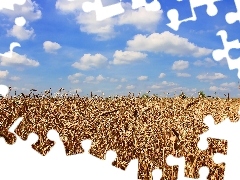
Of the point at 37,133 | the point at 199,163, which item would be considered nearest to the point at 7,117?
the point at 37,133

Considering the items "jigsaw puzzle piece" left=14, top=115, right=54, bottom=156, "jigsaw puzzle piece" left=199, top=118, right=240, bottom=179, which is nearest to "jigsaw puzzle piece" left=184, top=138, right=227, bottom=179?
"jigsaw puzzle piece" left=14, top=115, right=54, bottom=156

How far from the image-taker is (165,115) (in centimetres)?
1031

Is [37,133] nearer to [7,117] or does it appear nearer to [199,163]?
[7,117]

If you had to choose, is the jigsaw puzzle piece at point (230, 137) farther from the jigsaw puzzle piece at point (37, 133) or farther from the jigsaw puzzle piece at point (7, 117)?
the jigsaw puzzle piece at point (7, 117)

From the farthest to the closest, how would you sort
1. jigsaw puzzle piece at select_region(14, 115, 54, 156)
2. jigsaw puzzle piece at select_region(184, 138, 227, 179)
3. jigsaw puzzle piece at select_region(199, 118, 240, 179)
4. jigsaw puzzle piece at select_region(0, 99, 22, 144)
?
1. jigsaw puzzle piece at select_region(0, 99, 22, 144)
2. jigsaw puzzle piece at select_region(14, 115, 54, 156)
3. jigsaw puzzle piece at select_region(184, 138, 227, 179)
4. jigsaw puzzle piece at select_region(199, 118, 240, 179)

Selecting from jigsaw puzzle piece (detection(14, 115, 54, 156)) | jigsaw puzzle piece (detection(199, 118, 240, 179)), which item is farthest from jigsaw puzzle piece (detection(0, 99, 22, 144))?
jigsaw puzzle piece (detection(199, 118, 240, 179))

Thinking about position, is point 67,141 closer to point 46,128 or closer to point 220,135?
point 46,128

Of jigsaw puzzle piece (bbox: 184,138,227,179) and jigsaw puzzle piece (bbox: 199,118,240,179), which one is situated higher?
jigsaw puzzle piece (bbox: 199,118,240,179)

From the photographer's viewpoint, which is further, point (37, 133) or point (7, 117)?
point (7, 117)

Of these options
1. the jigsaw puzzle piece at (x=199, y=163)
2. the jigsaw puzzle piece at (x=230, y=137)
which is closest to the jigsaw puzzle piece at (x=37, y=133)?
the jigsaw puzzle piece at (x=199, y=163)

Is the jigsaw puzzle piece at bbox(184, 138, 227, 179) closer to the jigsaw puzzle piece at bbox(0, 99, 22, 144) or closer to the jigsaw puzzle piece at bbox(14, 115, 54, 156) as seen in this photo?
the jigsaw puzzle piece at bbox(14, 115, 54, 156)

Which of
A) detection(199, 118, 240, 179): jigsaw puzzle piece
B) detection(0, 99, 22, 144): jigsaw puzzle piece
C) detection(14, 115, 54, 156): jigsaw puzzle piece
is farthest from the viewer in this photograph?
detection(0, 99, 22, 144): jigsaw puzzle piece

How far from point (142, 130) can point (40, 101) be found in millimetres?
3905

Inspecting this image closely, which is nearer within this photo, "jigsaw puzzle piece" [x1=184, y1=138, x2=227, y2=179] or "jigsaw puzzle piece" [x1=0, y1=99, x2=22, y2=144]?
"jigsaw puzzle piece" [x1=184, y1=138, x2=227, y2=179]
